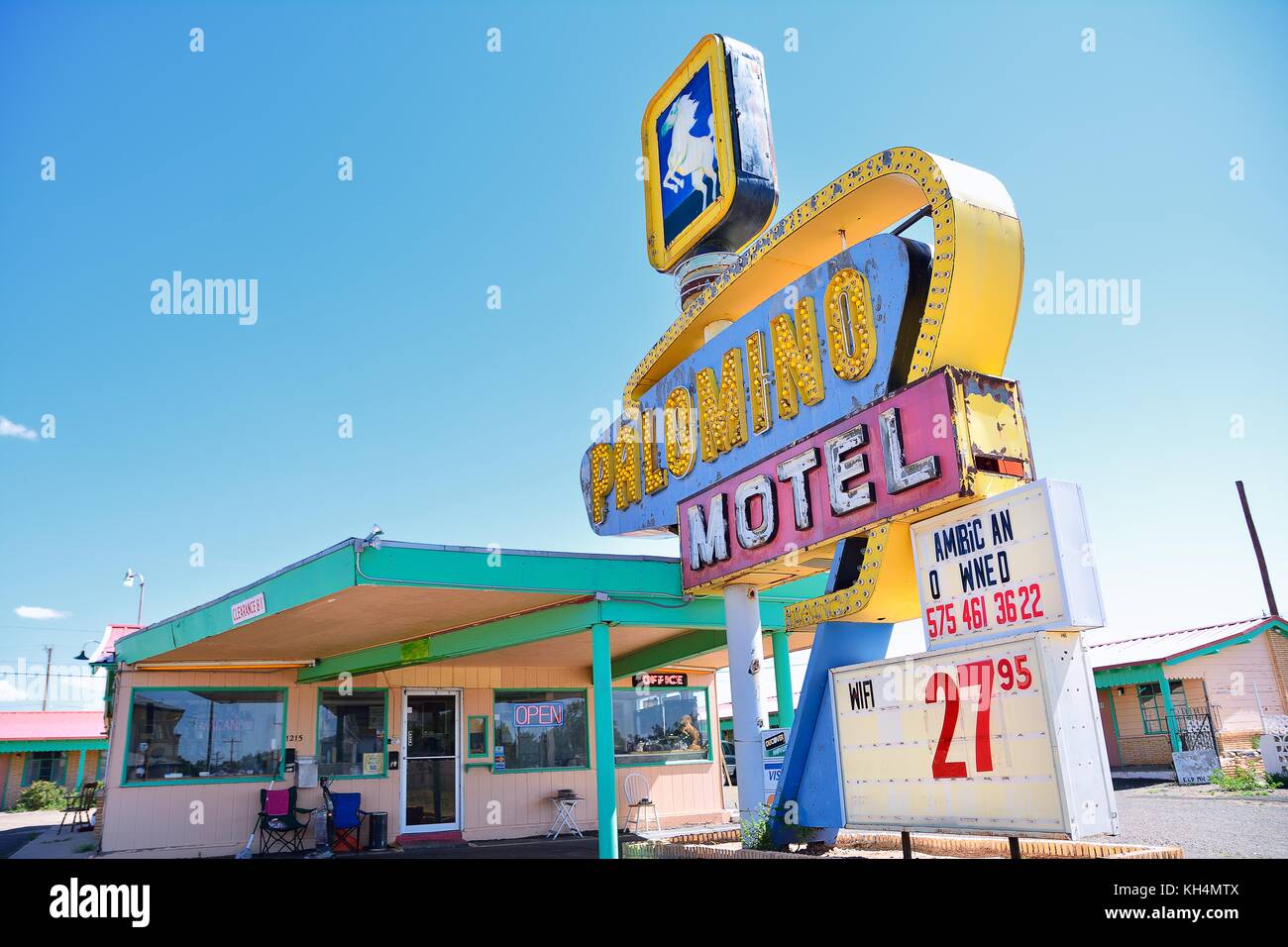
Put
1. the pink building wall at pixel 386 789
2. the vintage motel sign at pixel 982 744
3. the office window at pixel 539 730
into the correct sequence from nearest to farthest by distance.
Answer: the vintage motel sign at pixel 982 744
the pink building wall at pixel 386 789
the office window at pixel 539 730

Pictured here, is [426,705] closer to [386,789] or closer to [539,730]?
[386,789]

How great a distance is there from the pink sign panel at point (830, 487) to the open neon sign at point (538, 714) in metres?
6.17

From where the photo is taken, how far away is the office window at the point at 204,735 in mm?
14773

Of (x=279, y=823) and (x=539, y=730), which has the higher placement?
(x=539, y=730)

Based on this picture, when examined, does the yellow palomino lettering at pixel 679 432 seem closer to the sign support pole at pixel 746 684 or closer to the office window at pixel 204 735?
the sign support pole at pixel 746 684

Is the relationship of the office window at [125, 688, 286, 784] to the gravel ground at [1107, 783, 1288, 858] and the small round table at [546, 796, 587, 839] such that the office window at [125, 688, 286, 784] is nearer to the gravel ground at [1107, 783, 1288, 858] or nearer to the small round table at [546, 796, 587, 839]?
the small round table at [546, 796, 587, 839]

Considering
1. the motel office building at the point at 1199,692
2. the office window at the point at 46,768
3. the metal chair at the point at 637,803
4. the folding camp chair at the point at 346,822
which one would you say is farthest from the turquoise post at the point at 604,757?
the office window at the point at 46,768

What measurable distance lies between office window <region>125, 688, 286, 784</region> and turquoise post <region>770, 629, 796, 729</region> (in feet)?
28.1

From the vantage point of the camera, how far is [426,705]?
1587 centimetres

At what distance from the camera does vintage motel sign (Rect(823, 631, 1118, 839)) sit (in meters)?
6.33

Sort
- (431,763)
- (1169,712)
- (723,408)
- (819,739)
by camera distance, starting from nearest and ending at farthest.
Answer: (819,739) < (723,408) < (431,763) < (1169,712)

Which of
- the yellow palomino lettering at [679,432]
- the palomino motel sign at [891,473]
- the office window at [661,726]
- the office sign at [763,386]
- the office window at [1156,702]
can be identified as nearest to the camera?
the palomino motel sign at [891,473]

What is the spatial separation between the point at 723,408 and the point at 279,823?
9.41 m

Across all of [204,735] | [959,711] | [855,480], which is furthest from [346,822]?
[959,711]
